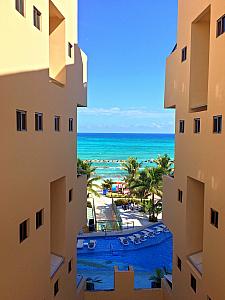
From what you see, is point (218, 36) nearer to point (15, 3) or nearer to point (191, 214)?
point (15, 3)

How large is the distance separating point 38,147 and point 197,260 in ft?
22.4

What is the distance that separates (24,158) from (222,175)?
5112mm

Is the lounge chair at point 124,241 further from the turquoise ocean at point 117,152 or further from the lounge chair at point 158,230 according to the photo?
the turquoise ocean at point 117,152

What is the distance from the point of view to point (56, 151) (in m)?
10.4

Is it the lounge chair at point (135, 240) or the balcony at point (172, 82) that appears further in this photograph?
the lounge chair at point (135, 240)

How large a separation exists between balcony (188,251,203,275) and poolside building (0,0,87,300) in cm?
468

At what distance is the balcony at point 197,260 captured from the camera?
→ 10.3 metres

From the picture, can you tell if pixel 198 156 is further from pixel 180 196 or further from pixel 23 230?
pixel 23 230

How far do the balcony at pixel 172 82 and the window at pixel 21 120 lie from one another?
6967 millimetres

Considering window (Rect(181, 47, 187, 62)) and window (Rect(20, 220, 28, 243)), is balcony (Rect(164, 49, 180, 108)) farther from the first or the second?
window (Rect(20, 220, 28, 243))

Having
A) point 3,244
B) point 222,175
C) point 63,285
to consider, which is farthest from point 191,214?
point 3,244

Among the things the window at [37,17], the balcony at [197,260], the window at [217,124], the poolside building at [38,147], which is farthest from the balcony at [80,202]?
the window at [37,17]

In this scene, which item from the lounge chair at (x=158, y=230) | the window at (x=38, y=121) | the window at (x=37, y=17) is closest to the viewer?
the window at (x=37, y=17)

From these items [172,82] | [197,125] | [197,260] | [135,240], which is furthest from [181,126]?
[135,240]
